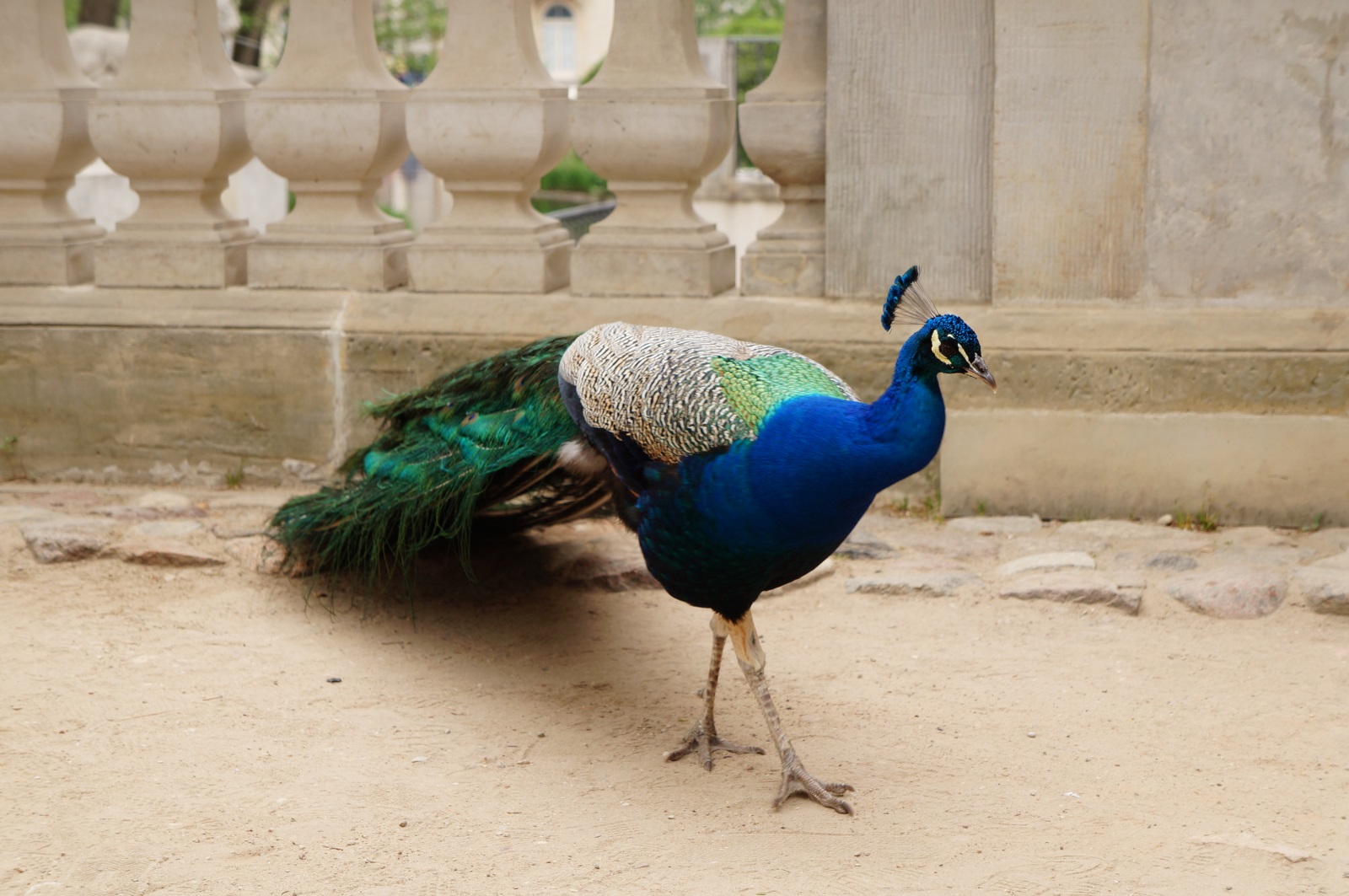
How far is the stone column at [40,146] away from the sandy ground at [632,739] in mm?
1303

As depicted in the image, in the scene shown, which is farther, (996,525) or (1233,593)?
(996,525)

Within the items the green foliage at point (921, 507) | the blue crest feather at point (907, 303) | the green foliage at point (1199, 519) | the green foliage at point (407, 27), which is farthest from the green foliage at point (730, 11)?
the blue crest feather at point (907, 303)

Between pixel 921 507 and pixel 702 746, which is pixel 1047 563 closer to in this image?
pixel 921 507

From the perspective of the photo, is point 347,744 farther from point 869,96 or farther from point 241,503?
point 869,96

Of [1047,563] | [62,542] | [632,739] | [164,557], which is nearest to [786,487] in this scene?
[632,739]

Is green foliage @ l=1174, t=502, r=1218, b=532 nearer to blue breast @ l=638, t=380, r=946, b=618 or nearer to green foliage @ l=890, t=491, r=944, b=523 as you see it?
green foliage @ l=890, t=491, r=944, b=523

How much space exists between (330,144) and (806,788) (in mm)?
3343

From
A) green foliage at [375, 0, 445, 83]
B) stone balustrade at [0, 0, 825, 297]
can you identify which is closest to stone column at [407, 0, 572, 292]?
stone balustrade at [0, 0, 825, 297]

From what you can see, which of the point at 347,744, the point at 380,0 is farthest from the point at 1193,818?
the point at 380,0

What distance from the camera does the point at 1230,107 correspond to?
5301 mm

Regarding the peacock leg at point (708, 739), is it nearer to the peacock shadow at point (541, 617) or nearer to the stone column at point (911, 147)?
the peacock shadow at point (541, 617)

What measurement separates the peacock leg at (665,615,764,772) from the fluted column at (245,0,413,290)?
2657 millimetres

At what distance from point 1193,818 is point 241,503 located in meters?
3.76

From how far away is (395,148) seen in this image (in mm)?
6062
